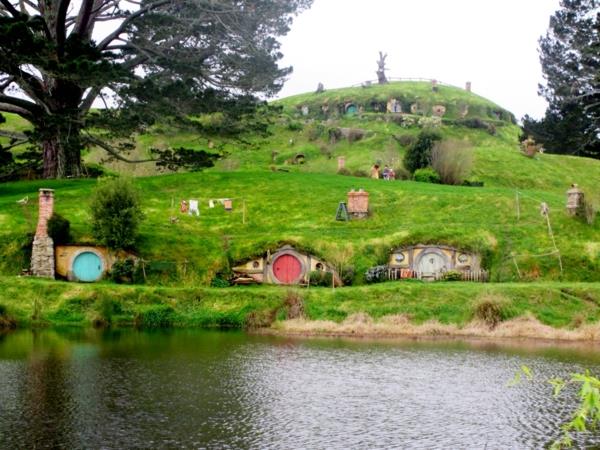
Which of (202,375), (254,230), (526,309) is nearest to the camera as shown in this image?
(202,375)

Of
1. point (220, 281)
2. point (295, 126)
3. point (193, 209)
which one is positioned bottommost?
point (220, 281)

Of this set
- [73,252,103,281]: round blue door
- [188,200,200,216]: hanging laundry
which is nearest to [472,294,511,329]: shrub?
[73,252,103,281]: round blue door

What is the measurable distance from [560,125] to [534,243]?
41938 millimetres

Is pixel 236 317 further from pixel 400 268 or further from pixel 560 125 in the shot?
pixel 560 125

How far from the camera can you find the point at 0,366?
90.2ft

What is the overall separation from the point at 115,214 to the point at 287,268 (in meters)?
11.5

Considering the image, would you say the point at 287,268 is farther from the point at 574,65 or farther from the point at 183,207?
the point at 574,65

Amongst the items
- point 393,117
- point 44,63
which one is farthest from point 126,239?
point 393,117

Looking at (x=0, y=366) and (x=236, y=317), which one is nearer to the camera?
(x=0, y=366)

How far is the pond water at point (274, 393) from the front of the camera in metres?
19.9

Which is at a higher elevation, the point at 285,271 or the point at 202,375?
the point at 285,271

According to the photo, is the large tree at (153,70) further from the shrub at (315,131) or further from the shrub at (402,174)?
the shrub at (315,131)

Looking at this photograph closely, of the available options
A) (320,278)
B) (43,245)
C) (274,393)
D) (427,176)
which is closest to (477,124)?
(427,176)

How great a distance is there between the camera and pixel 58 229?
44.8 m
